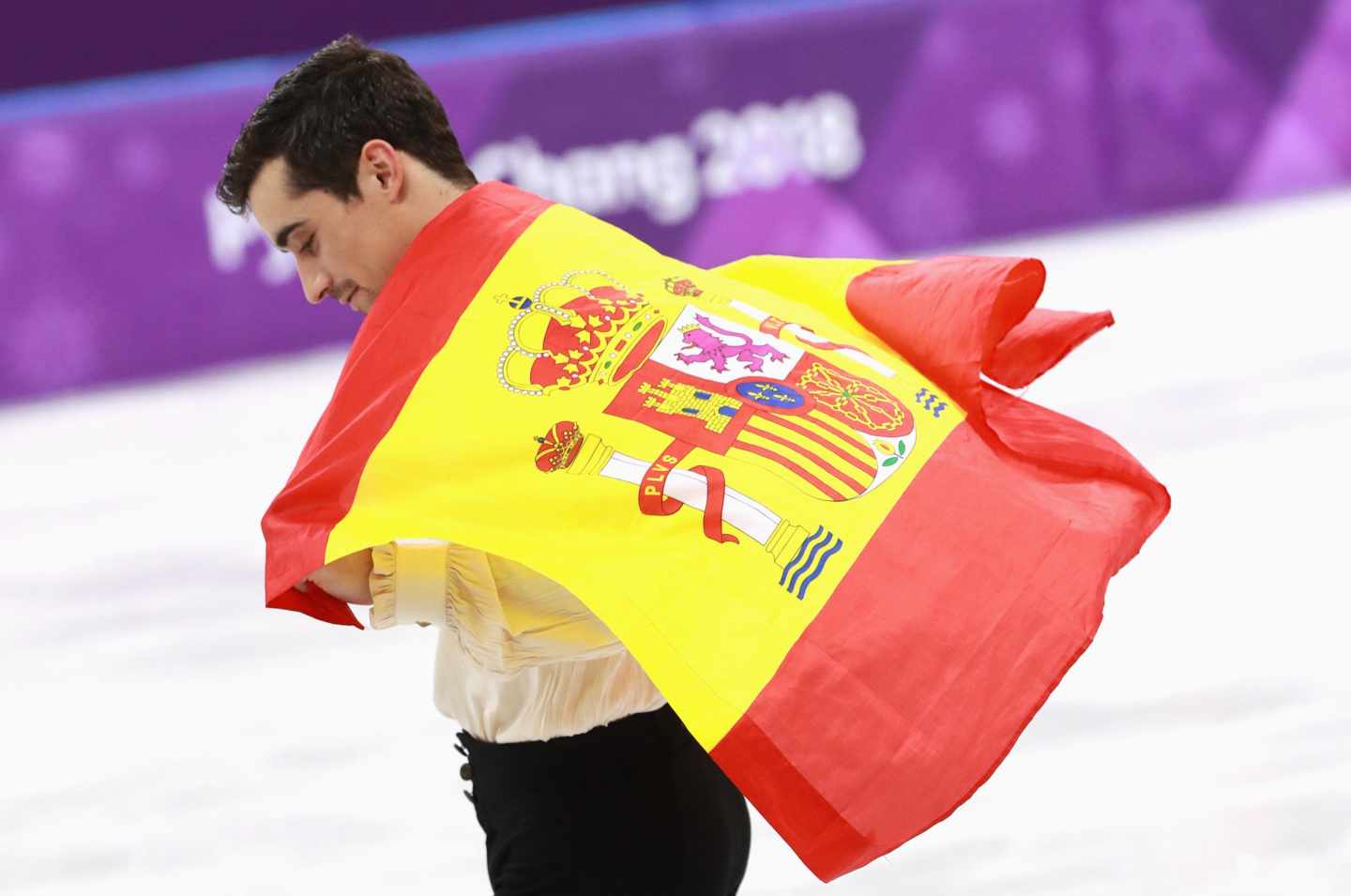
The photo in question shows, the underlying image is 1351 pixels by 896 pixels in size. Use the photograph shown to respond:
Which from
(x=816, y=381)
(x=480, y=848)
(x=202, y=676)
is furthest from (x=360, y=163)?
(x=202, y=676)

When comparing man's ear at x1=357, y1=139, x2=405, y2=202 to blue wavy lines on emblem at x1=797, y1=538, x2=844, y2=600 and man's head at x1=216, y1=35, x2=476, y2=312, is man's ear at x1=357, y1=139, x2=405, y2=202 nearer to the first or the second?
man's head at x1=216, y1=35, x2=476, y2=312

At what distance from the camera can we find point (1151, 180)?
9133mm

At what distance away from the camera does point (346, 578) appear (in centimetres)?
178

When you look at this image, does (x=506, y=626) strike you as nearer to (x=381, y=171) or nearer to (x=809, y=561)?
(x=809, y=561)

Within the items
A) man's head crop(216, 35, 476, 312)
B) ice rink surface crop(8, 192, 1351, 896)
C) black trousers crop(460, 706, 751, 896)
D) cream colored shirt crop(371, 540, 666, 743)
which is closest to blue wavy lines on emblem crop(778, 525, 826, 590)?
cream colored shirt crop(371, 540, 666, 743)

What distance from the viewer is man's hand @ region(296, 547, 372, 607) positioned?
176cm

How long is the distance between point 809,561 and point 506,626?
0.97 feet

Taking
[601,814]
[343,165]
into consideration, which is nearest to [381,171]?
[343,165]

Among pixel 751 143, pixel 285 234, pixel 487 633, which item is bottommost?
pixel 751 143

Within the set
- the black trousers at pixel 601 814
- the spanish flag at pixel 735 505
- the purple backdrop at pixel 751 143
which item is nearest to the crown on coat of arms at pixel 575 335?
the spanish flag at pixel 735 505

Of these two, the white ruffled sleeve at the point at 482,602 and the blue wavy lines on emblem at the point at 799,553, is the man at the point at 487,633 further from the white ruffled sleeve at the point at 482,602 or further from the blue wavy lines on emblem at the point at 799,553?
the blue wavy lines on emblem at the point at 799,553

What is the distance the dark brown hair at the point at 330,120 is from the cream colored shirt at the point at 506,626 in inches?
14.6

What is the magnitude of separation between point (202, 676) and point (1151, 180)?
20.4 feet

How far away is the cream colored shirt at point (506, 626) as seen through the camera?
1.76 meters
